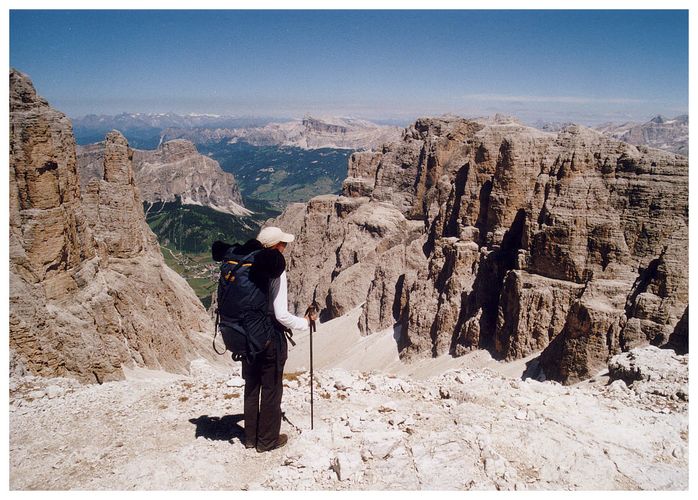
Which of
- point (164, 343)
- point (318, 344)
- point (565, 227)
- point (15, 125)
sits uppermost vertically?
point (15, 125)

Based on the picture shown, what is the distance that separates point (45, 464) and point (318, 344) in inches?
1651

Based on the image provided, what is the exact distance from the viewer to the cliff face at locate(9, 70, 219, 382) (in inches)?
512

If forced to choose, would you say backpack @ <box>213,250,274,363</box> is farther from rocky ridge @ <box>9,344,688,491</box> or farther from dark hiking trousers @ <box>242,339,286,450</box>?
rocky ridge @ <box>9,344,688,491</box>

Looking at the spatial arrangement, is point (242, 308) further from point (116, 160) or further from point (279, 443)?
point (116, 160)

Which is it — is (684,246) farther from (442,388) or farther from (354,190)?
(354,190)

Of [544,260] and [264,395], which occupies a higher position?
[264,395]

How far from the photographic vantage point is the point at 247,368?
24.6ft

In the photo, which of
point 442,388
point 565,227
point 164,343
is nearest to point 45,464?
point 442,388

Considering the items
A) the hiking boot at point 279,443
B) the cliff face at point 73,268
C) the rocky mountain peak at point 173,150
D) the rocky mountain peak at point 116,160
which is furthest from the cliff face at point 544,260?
the rocky mountain peak at point 173,150

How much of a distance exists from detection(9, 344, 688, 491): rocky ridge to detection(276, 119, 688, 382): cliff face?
12122 mm

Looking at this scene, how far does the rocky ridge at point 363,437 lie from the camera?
277 inches

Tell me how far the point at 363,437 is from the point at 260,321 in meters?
2.68

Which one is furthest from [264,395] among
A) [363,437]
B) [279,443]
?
[363,437]

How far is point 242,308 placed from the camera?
7.14m
